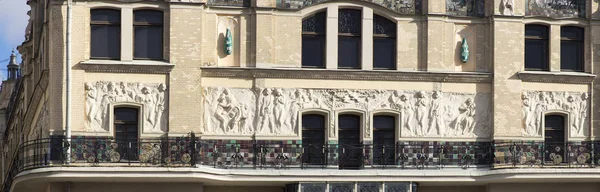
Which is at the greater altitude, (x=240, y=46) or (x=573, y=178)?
(x=240, y=46)

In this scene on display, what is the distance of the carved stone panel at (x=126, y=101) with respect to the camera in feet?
137

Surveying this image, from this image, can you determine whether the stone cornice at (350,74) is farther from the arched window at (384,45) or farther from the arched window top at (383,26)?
the arched window top at (383,26)

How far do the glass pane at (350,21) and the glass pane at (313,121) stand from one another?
255 centimetres

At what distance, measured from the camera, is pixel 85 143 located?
41.4 metres

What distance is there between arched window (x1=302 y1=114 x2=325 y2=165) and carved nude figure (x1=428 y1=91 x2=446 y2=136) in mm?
3157

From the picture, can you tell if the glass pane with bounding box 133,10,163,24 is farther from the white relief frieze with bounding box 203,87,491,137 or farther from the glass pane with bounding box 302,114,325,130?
the glass pane with bounding box 302,114,325,130

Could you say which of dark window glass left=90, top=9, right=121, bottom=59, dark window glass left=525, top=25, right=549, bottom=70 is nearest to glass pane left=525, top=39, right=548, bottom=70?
dark window glass left=525, top=25, right=549, bottom=70

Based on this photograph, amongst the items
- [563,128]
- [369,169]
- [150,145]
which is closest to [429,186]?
[369,169]

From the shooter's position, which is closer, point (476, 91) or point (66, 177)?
point (66, 177)

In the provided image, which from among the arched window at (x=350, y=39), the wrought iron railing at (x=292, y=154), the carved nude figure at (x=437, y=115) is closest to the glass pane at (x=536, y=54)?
the wrought iron railing at (x=292, y=154)

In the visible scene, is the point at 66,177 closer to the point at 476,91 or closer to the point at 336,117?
the point at 336,117

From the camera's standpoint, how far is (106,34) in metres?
42.3

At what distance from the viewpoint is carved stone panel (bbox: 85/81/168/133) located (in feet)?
137

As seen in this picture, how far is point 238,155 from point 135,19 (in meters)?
4.73
